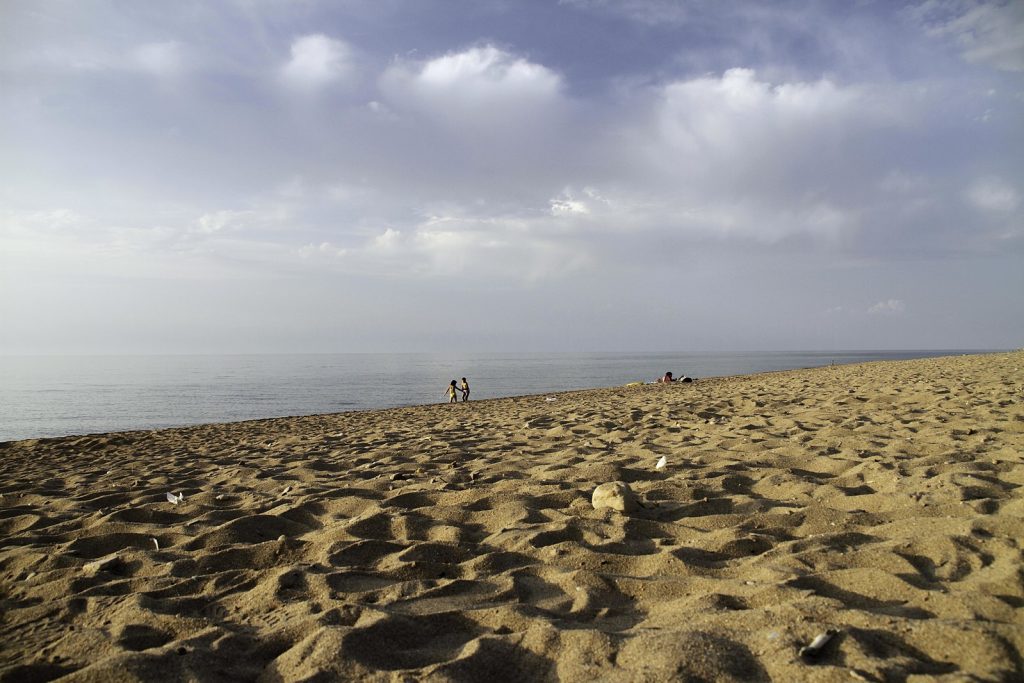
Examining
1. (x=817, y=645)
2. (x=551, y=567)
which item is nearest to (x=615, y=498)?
(x=551, y=567)

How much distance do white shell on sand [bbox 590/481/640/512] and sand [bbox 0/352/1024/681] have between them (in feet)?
0.29

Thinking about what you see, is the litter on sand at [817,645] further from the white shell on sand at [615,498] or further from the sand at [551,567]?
the white shell on sand at [615,498]

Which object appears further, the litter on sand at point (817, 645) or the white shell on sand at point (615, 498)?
the white shell on sand at point (615, 498)

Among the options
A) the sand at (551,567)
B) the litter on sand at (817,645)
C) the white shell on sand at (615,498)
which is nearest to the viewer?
the litter on sand at (817,645)

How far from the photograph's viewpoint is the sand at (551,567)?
2.22 m

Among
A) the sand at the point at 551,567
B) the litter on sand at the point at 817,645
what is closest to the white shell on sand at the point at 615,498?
the sand at the point at 551,567

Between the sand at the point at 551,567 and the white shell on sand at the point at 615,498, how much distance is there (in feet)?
0.29

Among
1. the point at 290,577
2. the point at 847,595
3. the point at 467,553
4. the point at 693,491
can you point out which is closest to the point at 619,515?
the point at 693,491

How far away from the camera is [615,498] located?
160 inches

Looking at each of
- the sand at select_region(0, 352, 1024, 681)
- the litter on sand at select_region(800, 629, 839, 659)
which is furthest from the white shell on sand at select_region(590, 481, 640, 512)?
the litter on sand at select_region(800, 629, 839, 659)

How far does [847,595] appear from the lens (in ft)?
8.46

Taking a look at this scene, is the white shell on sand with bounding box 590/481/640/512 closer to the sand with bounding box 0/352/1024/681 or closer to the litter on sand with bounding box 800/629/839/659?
the sand with bounding box 0/352/1024/681

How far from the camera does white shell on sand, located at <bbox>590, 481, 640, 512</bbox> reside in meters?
4.02

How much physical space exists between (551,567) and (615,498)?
3.39 feet
